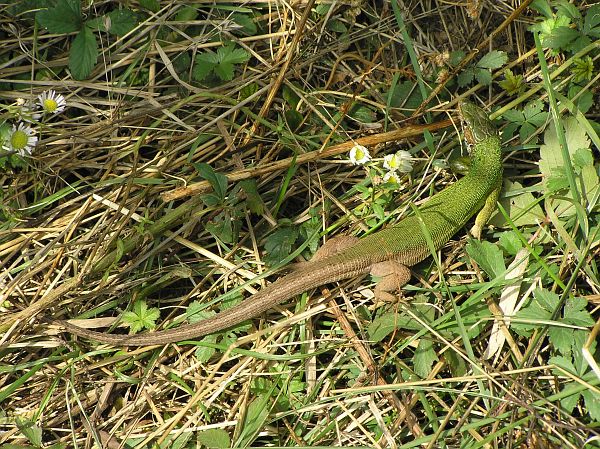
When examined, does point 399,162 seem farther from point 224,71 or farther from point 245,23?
point 245,23

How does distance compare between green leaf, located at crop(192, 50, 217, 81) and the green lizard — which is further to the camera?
green leaf, located at crop(192, 50, 217, 81)

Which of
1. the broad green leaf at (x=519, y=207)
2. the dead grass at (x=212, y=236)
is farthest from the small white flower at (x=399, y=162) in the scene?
the broad green leaf at (x=519, y=207)

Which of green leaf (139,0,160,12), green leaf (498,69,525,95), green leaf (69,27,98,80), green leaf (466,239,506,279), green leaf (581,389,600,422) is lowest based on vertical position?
green leaf (581,389,600,422)

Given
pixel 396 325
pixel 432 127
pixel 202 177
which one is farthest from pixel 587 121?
pixel 202 177

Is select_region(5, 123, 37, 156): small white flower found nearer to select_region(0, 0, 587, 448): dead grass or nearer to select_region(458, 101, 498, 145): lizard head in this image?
select_region(0, 0, 587, 448): dead grass

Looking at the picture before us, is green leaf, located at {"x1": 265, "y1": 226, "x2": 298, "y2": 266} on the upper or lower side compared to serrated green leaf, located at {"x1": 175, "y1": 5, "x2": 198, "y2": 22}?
lower

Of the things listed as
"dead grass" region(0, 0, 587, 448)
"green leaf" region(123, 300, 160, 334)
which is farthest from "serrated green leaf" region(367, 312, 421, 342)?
"green leaf" region(123, 300, 160, 334)

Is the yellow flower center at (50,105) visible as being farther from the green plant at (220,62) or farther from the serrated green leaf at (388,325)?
the serrated green leaf at (388,325)
